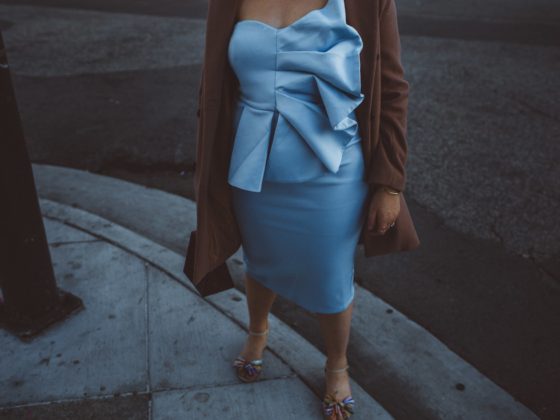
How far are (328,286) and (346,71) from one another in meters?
0.83

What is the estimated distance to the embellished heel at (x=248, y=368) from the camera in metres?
2.56

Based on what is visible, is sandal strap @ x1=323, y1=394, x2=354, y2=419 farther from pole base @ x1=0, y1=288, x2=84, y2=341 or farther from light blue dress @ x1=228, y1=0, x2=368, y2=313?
pole base @ x1=0, y1=288, x2=84, y2=341

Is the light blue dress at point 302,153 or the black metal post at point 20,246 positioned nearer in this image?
the light blue dress at point 302,153

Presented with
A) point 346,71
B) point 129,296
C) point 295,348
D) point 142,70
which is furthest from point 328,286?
point 142,70

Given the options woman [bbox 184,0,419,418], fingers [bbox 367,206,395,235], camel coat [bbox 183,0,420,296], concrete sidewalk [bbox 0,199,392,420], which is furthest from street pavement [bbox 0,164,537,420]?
fingers [bbox 367,206,395,235]

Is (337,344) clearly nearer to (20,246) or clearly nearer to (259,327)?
(259,327)

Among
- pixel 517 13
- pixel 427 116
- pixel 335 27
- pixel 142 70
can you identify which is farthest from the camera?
pixel 517 13

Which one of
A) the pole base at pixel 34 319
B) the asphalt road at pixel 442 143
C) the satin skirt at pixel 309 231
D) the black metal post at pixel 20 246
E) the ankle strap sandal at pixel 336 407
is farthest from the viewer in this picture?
the asphalt road at pixel 442 143

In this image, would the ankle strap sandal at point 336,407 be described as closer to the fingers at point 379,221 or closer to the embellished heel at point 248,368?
the embellished heel at point 248,368

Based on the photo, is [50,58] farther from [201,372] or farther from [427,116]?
[201,372]

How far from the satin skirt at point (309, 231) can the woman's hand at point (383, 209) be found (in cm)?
5

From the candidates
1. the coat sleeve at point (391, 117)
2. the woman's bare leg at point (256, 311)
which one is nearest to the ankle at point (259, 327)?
the woman's bare leg at point (256, 311)

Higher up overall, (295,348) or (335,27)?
(335,27)

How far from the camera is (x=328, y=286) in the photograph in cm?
226
